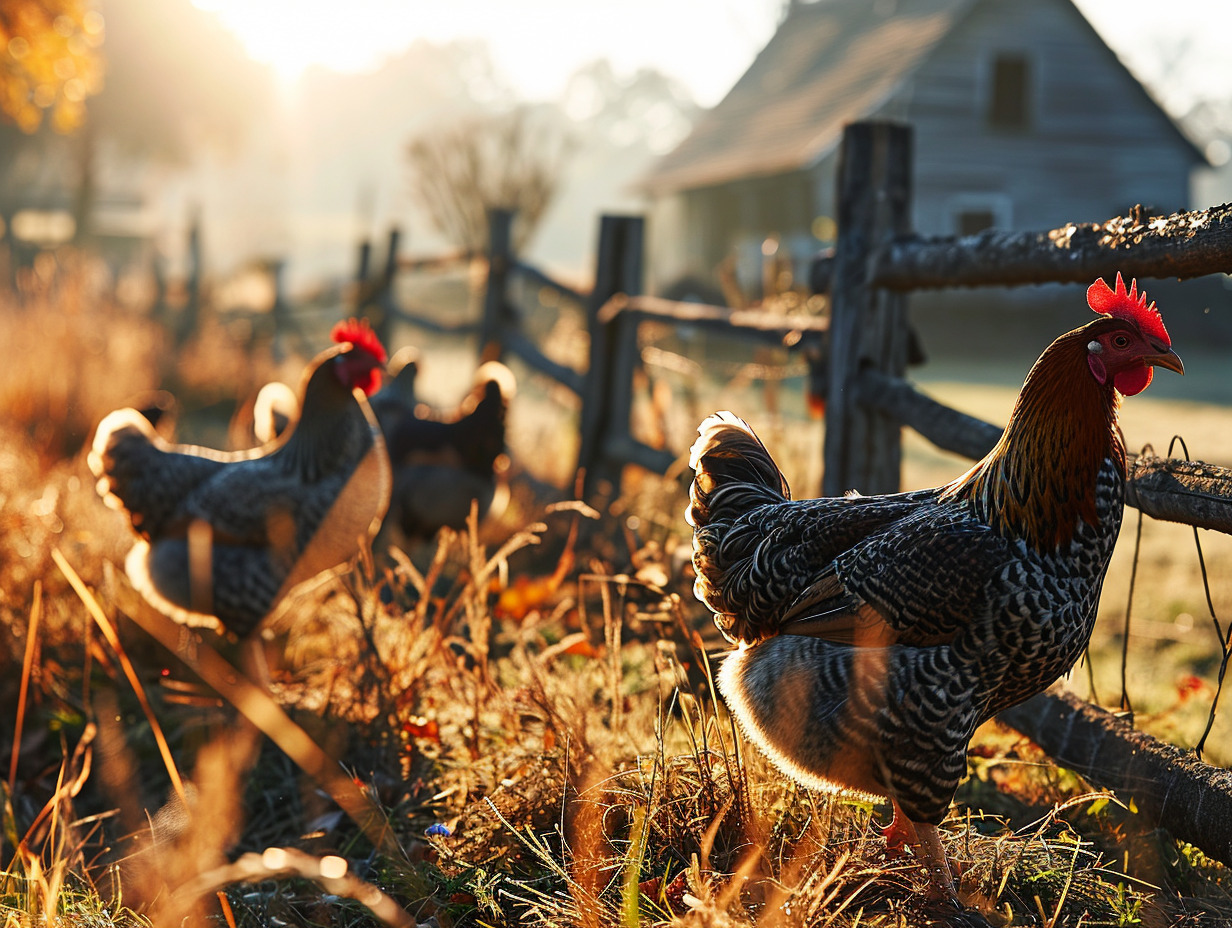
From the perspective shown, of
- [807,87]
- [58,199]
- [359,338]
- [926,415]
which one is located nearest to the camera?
[926,415]

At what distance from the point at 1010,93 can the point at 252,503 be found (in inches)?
923

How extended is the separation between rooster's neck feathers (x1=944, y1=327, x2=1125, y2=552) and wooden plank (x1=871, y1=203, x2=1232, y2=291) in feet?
1.01

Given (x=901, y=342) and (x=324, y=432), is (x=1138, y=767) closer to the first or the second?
(x=901, y=342)

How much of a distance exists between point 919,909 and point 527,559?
3.65 m

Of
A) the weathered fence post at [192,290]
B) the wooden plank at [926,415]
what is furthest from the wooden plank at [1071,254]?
the weathered fence post at [192,290]

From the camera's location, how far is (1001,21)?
22.3 meters

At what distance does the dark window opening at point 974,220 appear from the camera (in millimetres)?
22312

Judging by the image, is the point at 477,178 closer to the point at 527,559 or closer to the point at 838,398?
the point at 527,559

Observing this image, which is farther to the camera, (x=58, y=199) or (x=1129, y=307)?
(x=58, y=199)

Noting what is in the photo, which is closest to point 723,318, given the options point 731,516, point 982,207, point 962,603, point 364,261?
point 731,516

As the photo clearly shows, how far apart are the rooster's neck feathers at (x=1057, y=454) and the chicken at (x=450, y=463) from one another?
3.87 meters

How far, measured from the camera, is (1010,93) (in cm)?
2275

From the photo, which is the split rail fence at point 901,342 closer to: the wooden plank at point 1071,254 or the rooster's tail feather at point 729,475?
the wooden plank at point 1071,254

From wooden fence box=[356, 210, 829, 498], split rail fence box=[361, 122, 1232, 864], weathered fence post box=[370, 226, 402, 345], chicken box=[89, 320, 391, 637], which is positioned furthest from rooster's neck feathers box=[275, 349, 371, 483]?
weathered fence post box=[370, 226, 402, 345]
